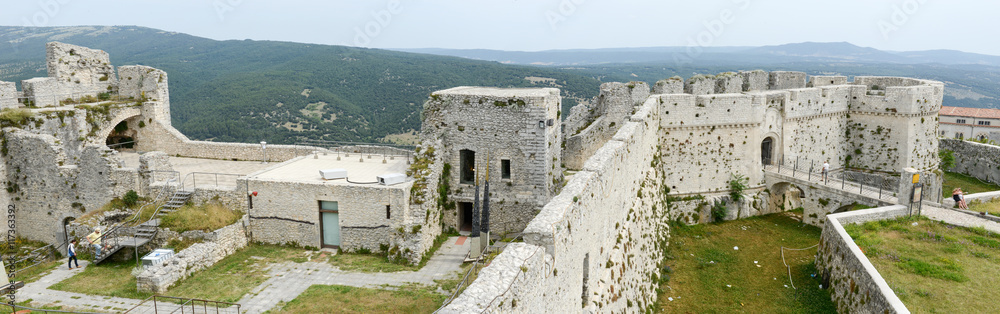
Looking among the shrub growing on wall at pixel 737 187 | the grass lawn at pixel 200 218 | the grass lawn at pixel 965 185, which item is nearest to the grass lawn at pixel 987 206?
the grass lawn at pixel 965 185

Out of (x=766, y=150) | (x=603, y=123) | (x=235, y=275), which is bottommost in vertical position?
(x=235, y=275)

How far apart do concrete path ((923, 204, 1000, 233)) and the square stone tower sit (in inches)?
475

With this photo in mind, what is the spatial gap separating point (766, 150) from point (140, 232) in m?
23.3

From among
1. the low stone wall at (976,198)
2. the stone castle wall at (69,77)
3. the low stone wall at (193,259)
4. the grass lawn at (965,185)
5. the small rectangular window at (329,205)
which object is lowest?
the grass lawn at (965,185)

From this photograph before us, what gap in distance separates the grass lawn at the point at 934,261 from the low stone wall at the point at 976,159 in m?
14.4

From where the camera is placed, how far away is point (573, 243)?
9.51m

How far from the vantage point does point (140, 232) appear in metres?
17.7

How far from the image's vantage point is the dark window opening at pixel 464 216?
64.0 ft

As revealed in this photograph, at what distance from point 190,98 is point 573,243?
202ft

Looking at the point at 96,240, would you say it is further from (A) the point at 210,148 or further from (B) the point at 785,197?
(B) the point at 785,197

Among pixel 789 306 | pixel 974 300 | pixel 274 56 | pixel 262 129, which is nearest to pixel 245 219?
pixel 789 306

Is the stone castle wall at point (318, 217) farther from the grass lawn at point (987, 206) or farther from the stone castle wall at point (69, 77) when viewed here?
the grass lawn at point (987, 206)

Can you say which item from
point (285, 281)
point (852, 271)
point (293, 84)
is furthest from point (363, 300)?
point (293, 84)

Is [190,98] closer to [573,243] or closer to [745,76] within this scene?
[745,76]
